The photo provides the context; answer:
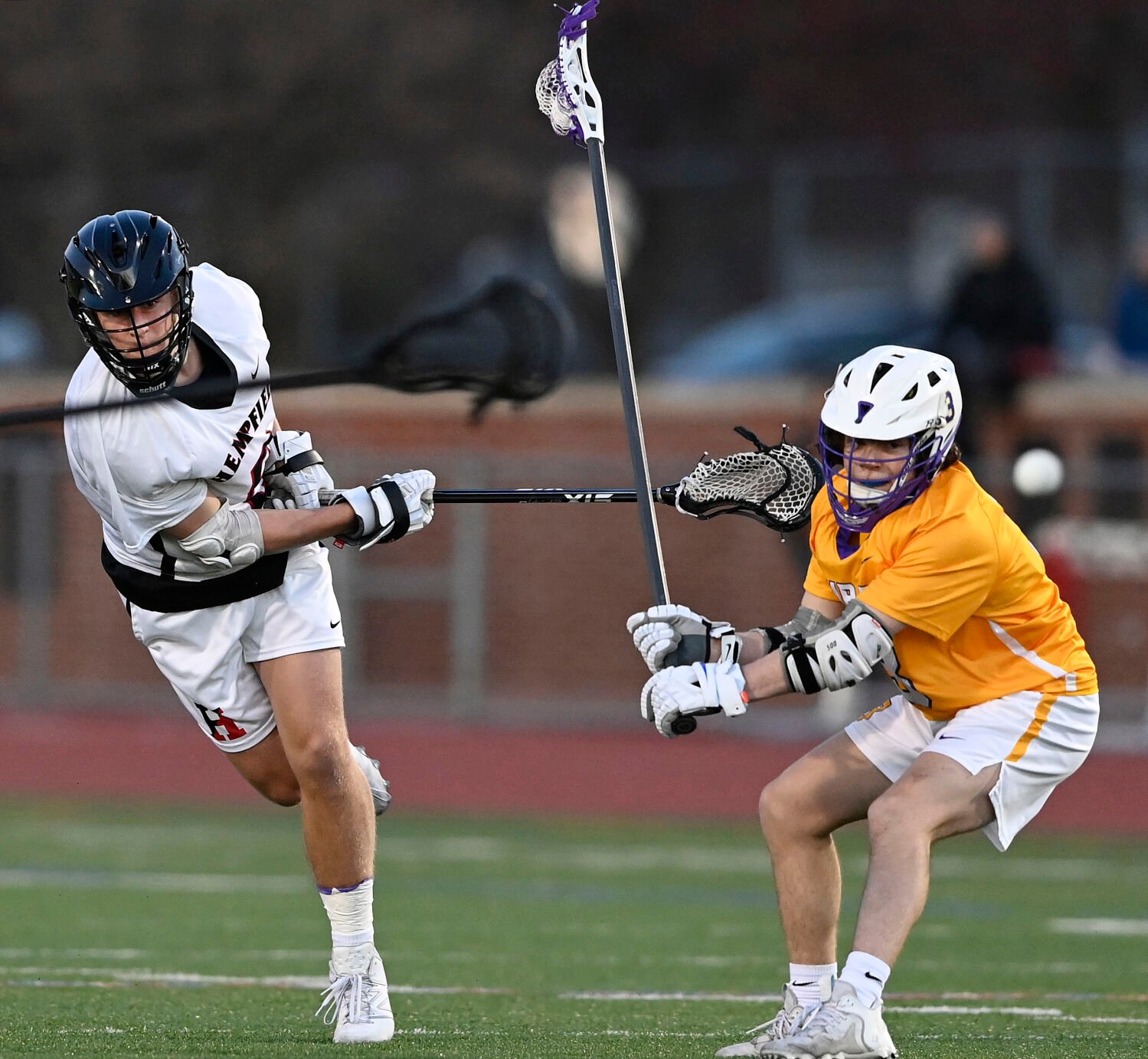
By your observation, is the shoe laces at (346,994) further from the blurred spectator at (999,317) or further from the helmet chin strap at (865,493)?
the blurred spectator at (999,317)

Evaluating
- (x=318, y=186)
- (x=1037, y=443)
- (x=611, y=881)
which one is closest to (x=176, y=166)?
(x=318, y=186)

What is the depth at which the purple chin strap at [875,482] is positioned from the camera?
5887mm

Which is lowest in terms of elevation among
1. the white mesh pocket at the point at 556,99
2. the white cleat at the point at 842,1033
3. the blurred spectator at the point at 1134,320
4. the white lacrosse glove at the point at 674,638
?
the blurred spectator at the point at 1134,320

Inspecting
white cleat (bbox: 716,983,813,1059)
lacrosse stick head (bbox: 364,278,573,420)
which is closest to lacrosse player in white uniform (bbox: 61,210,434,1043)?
lacrosse stick head (bbox: 364,278,573,420)

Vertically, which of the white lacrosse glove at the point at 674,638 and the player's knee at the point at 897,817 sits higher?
the white lacrosse glove at the point at 674,638

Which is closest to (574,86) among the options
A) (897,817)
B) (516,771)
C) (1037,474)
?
(897,817)

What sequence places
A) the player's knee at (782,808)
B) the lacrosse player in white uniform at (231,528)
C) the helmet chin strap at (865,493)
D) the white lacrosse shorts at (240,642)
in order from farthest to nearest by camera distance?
the white lacrosse shorts at (240,642), the lacrosse player in white uniform at (231,528), the player's knee at (782,808), the helmet chin strap at (865,493)

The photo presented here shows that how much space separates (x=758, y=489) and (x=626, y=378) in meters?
0.48

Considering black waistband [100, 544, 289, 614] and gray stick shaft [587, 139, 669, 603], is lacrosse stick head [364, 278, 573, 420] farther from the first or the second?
black waistband [100, 544, 289, 614]

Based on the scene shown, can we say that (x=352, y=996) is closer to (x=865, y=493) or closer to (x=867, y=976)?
(x=867, y=976)

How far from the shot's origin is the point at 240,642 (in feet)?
21.5

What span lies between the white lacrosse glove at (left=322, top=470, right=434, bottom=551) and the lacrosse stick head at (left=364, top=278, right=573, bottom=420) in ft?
0.86

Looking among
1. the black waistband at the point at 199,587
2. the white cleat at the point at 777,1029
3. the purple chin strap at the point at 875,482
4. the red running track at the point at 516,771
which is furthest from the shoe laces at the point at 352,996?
the red running track at the point at 516,771

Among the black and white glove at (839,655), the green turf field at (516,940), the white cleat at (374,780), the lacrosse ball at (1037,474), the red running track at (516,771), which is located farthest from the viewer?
the red running track at (516,771)
